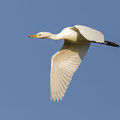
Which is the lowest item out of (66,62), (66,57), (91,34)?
(66,62)

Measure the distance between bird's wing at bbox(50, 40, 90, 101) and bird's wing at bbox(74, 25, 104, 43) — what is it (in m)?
1.76

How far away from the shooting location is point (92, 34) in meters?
13.4

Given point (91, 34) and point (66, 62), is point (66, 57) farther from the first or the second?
Answer: point (91, 34)

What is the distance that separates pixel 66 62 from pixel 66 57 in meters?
0.19

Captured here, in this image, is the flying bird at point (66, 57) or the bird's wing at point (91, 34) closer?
the bird's wing at point (91, 34)

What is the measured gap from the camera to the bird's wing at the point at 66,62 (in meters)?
15.3

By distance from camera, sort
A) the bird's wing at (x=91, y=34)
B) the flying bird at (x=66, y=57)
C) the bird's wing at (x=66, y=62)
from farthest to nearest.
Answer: the bird's wing at (x=66, y=62) → the flying bird at (x=66, y=57) → the bird's wing at (x=91, y=34)

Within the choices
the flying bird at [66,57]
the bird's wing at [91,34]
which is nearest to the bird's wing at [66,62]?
the flying bird at [66,57]

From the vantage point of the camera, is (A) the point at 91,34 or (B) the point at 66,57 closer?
(A) the point at 91,34

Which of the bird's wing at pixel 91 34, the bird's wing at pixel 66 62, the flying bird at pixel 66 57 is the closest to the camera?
the bird's wing at pixel 91 34

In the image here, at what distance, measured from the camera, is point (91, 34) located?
43.8 ft

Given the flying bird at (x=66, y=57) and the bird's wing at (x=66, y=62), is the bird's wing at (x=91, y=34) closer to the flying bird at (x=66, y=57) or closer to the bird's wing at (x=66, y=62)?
the flying bird at (x=66, y=57)

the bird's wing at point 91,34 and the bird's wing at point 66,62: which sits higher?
the bird's wing at point 91,34

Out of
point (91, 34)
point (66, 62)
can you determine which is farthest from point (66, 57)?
point (91, 34)
